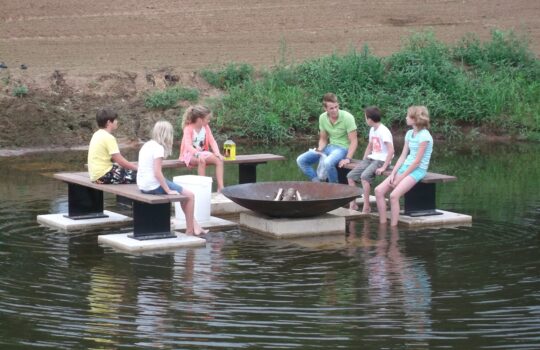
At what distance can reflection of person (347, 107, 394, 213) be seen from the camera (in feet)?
48.4

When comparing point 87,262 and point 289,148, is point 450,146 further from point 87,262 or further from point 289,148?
point 87,262

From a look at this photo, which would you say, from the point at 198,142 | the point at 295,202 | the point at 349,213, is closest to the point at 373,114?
the point at 349,213

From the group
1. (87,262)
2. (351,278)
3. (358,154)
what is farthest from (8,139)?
(351,278)

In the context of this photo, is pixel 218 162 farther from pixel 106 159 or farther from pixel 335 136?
pixel 106 159

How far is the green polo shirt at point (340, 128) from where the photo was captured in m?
15.6

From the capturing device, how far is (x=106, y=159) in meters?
13.9

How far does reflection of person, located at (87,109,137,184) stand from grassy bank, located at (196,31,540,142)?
9.56m

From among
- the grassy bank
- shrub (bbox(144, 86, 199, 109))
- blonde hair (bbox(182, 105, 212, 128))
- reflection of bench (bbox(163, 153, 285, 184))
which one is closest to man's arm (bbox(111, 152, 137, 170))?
blonde hair (bbox(182, 105, 212, 128))

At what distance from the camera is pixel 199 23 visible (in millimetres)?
29266

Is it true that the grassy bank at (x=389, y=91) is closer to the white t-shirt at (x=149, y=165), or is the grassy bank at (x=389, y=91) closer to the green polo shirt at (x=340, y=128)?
the green polo shirt at (x=340, y=128)

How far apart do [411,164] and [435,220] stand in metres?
0.75

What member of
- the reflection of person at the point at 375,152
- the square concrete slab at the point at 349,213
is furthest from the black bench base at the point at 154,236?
the reflection of person at the point at 375,152

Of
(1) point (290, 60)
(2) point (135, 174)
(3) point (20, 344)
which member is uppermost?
(1) point (290, 60)

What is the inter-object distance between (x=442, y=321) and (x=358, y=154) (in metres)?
11.1
